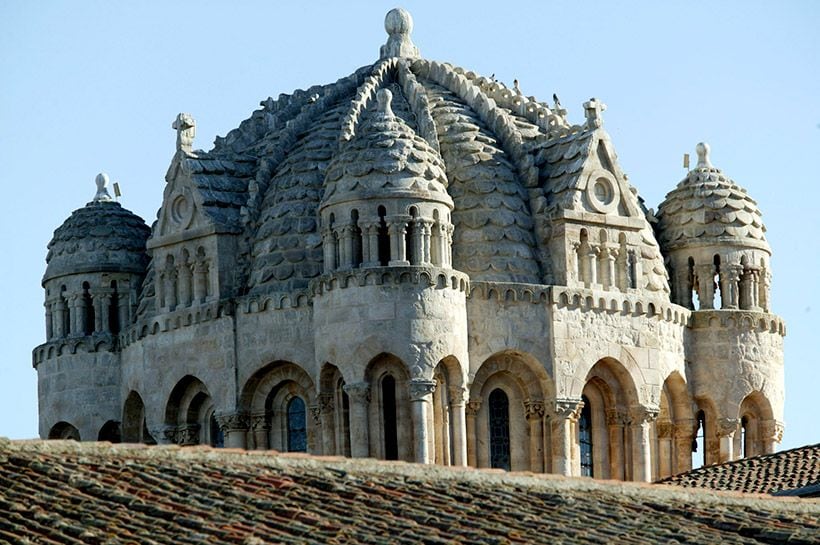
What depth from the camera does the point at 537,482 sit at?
43.1 meters

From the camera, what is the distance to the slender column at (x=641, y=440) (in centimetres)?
6391

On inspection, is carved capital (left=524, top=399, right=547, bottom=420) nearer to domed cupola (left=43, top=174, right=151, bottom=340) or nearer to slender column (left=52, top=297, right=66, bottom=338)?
domed cupola (left=43, top=174, right=151, bottom=340)

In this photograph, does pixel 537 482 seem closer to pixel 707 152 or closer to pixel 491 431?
pixel 491 431

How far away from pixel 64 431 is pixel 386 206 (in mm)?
11144

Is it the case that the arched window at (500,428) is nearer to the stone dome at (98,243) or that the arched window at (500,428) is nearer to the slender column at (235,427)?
the slender column at (235,427)

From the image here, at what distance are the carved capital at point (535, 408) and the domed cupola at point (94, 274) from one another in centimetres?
971

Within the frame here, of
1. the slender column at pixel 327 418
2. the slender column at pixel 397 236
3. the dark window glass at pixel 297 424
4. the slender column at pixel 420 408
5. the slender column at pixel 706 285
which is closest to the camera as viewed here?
the slender column at pixel 420 408

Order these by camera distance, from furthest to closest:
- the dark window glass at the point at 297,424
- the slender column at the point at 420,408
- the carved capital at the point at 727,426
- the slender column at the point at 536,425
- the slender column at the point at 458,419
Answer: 1. the carved capital at the point at 727,426
2. the dark window glass at the point at 297,424
3. the slender column at the point at 536,425
4. the slender column at the point at 458,419
5. the slender column at the point at 420,408

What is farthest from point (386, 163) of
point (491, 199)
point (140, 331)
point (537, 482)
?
point (537, 482)

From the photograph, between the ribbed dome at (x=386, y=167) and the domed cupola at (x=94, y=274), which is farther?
the domed cupola at (x=94, y=274)

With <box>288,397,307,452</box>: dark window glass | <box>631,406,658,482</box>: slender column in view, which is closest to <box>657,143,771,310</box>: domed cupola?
<box>631,406,658,482</box>: slender column

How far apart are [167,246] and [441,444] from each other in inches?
320

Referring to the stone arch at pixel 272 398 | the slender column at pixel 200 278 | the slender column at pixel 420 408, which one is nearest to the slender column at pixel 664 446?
the slender column at pixel 420 408

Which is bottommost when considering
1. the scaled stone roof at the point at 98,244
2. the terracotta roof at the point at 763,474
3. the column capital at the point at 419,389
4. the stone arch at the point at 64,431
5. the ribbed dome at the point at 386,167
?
the terracotta roof at the point at 763,474
